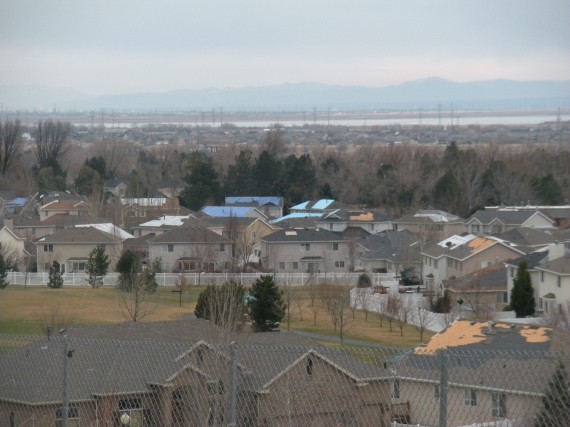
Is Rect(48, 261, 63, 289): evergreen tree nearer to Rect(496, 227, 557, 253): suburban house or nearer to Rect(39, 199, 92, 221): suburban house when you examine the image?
Rect(496, 227, 557, 253): suburban house

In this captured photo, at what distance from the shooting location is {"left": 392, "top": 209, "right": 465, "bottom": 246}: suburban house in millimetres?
33594

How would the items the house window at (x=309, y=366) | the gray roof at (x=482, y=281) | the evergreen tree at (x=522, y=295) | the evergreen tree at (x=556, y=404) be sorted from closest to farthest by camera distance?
the evergreen tree at (x=556, y=404) < the house window at (x=309, y=366) < the evergreen tree at (x=522, y=295) < the gray roof at (x=482, y=281)

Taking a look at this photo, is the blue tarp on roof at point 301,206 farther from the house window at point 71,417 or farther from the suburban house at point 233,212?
the house window at point 71,417

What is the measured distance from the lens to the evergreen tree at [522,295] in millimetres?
22078

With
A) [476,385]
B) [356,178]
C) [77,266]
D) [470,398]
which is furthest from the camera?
[356,178]

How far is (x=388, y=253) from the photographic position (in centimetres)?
3094

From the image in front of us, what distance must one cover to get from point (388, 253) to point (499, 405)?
943 inches

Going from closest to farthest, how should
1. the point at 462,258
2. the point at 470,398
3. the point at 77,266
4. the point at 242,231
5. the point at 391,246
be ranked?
the point at 470,398 → the point at 462,258 → the point at 77,266 → the point at 391,246 → the point at 242,231

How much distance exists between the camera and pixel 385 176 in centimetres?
4653

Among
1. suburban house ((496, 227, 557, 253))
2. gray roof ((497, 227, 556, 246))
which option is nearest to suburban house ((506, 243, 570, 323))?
suburban house ((496, 227, 557, 253))

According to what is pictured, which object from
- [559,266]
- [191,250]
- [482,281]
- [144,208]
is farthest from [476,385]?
[144,208]

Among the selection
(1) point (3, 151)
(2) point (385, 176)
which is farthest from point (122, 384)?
(1) point (3, 151)

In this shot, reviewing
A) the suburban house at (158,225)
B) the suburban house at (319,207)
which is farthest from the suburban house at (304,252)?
the suburban house at (319,207)

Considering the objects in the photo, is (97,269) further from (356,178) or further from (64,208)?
(356,178)
